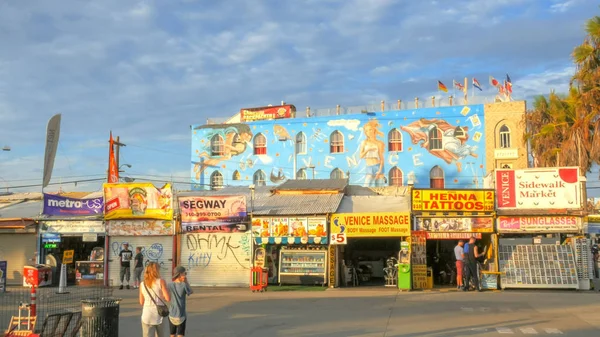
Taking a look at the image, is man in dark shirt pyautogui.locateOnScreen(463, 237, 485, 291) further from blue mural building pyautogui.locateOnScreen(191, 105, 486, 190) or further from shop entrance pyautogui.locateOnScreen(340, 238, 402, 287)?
blue mural building pyautogui.locateOnScreen(191, 105, 486, 190)

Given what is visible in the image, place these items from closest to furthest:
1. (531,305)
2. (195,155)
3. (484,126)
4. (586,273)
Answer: (531,305) → (586,273) → (484,126) → (195,155)

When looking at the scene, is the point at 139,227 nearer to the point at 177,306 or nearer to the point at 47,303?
the point at 47,303

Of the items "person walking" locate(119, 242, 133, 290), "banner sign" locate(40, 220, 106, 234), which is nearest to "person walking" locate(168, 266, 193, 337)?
"person walking" locate(119, 242, 133, 290)

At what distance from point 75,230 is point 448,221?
14.8 meters

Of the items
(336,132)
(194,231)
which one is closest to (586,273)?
(194,231)

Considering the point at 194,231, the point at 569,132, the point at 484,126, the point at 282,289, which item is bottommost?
the point at 282,289

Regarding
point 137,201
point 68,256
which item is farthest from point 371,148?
point 68,256

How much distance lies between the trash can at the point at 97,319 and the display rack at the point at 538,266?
15196 mm

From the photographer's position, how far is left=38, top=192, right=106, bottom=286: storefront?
2453cm

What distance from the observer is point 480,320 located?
528 inches

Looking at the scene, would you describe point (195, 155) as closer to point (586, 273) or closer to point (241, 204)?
point (241, 204)

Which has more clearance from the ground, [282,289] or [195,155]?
[195,155]

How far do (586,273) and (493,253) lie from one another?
10.2ft

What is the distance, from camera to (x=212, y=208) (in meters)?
23.4
